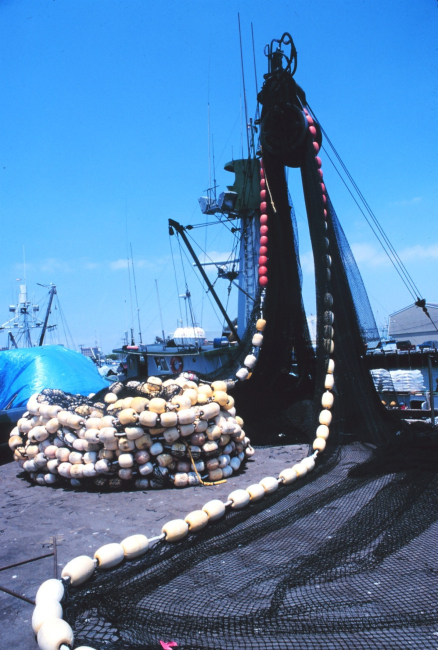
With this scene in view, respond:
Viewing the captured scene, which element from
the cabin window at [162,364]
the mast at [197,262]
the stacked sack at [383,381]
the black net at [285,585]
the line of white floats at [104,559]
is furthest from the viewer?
the cabin window at [162,364]

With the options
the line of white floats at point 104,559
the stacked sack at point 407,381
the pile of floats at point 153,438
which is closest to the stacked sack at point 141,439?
the pile of floats at point 153,438

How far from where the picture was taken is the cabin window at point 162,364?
59.2 ft

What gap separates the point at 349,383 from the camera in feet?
18.5

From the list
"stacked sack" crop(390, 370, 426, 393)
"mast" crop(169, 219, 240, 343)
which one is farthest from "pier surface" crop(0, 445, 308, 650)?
"stacked sack" crop(390, 370, 426, 393)

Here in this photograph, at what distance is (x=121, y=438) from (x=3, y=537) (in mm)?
1397

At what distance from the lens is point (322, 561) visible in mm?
2766

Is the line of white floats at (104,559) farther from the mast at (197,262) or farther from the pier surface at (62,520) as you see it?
the mast at (197,262)

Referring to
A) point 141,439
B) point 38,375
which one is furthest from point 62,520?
point 38,375

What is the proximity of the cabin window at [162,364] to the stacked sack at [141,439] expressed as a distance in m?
12.7

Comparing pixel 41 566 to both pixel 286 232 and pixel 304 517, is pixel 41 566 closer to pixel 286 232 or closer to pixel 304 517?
Answer: pixel 304 517

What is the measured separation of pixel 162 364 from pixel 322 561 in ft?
51.9

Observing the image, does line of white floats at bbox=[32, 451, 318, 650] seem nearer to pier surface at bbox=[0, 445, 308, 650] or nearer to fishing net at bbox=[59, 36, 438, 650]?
fishing net at bbox=[59, 36, 438, 650]

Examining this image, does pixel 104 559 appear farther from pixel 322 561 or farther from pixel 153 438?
pixel 153 438

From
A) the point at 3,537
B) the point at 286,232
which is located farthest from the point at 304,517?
the point at 286,232
